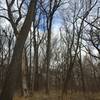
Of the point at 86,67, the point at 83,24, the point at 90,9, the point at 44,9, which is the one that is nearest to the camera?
the point at 44,9

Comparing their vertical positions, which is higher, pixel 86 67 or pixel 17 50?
pixel 86 67

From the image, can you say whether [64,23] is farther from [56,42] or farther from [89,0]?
[56,42]

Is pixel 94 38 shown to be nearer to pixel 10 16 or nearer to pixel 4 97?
pixel 10 16

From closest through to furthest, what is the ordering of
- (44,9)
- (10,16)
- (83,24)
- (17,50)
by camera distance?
(17,50) < (10,16) < (44,9) < (83,24)

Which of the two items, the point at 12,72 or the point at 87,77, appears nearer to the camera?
the point at 12,72

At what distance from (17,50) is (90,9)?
22165 millimetres

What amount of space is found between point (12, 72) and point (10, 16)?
8.99 metres

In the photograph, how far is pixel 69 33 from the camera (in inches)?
1697

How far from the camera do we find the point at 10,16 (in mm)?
19844

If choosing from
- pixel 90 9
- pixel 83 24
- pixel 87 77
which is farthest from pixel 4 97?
pixel 87 77

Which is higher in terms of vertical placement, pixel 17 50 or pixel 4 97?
pixel 17 50

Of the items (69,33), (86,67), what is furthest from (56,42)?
(69,33)

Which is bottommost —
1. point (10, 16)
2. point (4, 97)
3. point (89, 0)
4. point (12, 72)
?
point (4, 97)

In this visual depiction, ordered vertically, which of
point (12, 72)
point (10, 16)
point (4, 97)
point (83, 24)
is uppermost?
point (83, 24)
